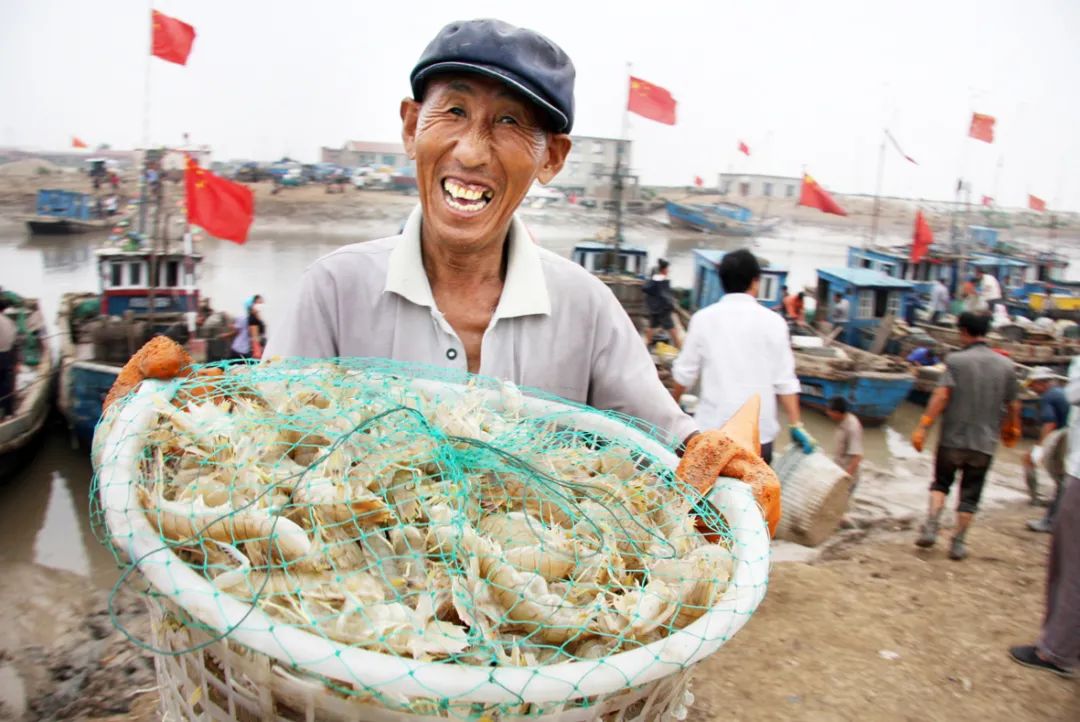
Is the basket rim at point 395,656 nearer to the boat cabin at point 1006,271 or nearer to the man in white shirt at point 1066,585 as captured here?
the man in white shirt at point 1066,585

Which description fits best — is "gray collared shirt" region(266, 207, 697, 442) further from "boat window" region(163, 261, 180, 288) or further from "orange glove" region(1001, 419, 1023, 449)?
"boat window" region(163, 261, 180, 288)

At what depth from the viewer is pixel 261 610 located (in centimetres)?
100

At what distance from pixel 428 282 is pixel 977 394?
564 centimetres

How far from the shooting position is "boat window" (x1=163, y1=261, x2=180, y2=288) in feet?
43.8

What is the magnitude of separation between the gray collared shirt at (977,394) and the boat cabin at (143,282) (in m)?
11.9

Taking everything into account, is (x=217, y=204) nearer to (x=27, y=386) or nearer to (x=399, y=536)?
(x=27, y=386)

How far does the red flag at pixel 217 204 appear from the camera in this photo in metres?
11.9

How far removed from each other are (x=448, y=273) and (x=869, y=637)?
167 inches

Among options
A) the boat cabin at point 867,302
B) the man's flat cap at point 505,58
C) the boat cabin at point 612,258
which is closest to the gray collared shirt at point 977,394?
the man's flat cap at point 505,58

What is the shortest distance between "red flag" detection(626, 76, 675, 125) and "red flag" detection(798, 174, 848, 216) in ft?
13.0

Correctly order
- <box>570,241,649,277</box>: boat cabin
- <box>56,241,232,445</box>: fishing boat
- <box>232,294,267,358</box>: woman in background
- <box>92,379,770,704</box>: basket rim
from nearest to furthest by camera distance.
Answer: <box>92,379,770,704</box>: basket rim → <box>56,241,232,445</box>: fishing boat → <box>232,294,267,358</box>: woman in background → <box>570,241,649,277</box>: boat cabin

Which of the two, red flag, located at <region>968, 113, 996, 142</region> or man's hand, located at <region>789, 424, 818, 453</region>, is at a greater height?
red flag, located at <region>968, 113, 996, 142</region>

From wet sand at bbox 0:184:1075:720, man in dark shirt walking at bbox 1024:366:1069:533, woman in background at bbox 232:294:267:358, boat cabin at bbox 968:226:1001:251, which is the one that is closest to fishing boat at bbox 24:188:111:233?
wet sand at bbox 0:184:1075:720

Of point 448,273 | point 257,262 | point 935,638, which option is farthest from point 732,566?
point 257,262
